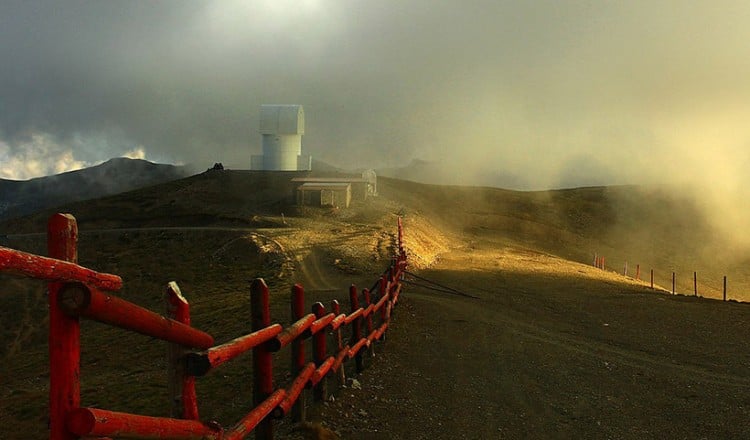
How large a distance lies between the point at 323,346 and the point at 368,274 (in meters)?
19.4

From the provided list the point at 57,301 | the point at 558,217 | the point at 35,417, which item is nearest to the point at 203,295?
the point at 35,417

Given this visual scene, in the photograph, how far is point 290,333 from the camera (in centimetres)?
735

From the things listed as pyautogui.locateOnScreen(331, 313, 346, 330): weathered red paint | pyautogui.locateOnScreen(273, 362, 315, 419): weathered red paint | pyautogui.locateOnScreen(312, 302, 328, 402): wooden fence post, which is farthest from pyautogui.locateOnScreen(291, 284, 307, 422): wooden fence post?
pyautogui.locateOnScreen(331, 313, 346, 330): weathered red paint

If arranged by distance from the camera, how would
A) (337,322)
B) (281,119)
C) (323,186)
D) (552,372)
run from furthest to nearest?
(281,119)
(323,186)
(552,372)
(337,322)

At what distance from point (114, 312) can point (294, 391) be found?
453 centimetres

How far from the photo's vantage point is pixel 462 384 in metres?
11.5

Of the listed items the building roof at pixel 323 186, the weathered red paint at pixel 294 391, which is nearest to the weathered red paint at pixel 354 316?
the weathered red paint at pixel 294 391

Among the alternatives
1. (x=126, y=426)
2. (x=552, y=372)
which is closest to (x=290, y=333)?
(x=126, y=426)

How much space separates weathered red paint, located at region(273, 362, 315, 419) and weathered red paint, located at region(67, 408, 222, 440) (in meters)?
2.29

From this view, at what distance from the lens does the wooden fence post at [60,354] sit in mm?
3189

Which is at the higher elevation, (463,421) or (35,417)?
(463,421)

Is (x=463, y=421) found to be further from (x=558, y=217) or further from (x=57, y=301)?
(x=558, y=217)

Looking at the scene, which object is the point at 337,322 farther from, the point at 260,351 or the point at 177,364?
the point at 177,364

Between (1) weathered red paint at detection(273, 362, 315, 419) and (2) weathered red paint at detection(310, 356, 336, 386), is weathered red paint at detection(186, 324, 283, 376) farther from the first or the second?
(2) weathered red paint at detection(310, 356, 336, 386)
